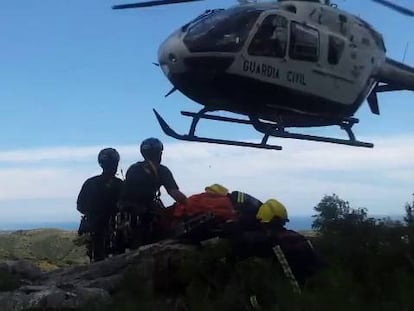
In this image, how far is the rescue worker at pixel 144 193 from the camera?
9.98 metres

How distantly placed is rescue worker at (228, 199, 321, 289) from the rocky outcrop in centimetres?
89

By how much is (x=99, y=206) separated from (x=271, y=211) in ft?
10.1

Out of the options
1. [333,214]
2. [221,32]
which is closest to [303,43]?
[221,32]

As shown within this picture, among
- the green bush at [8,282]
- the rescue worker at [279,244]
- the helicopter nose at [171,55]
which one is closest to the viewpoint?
the rescue worker at [279,244]

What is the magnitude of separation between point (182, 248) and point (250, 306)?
234 cm

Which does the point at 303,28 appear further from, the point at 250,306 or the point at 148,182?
→ the point at 250,306

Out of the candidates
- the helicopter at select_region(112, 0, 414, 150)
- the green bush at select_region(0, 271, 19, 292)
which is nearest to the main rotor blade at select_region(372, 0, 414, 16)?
the helicopter at select_region(112, 0, 414, 150)

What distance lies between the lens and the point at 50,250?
2902 cm

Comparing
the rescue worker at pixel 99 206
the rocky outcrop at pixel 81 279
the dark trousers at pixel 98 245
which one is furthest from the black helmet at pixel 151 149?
the rocky outcrop at pixel 81 279

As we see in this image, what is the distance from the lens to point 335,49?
15.4m

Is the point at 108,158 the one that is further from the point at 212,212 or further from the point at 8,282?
the point at 8,282

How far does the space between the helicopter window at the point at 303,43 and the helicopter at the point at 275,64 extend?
20 mm

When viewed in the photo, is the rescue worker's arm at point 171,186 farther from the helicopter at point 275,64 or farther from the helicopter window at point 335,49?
the helicopter window at point 335,49

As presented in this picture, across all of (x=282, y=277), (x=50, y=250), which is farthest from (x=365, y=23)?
(x=50, y=250)
